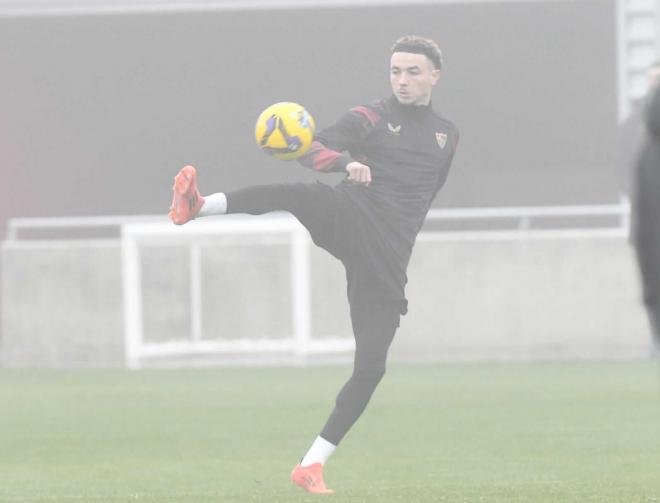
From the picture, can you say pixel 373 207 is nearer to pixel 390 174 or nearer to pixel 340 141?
pixel 390 174

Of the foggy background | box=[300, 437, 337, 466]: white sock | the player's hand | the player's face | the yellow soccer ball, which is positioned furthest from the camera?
the foggy background

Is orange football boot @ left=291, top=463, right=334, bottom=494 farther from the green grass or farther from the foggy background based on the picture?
the foggy background

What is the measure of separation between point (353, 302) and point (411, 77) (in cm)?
111

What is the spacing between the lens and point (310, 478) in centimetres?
894

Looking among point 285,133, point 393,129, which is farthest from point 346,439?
point 285,133

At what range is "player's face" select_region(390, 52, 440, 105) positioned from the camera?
29.9ft

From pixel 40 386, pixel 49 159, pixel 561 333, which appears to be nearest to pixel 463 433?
pixel 40 386

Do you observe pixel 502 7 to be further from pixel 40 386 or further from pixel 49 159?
pixel 40 386

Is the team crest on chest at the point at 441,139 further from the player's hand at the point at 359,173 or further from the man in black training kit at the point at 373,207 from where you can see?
the player's hand at the point at 359,173

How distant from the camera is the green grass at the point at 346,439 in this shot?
929 cm

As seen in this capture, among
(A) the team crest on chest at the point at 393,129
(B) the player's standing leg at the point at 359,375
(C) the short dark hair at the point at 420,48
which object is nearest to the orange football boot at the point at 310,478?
(B) the player's standing leg at the point at 359,375

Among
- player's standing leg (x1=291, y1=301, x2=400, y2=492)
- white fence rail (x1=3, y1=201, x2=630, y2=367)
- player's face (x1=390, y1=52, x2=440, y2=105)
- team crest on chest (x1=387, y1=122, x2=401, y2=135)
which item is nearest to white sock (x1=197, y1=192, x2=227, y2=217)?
player's standing leg (x1=291, y1=301, x2=400, y2=492)

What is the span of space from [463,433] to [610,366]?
688 cm

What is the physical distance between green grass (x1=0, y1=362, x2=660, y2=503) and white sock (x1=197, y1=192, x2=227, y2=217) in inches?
50.6
